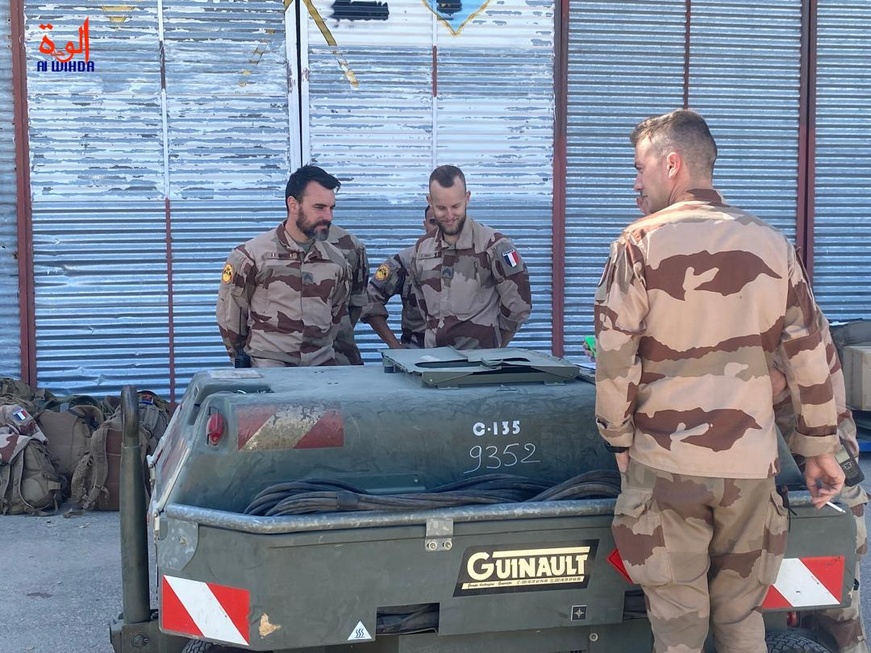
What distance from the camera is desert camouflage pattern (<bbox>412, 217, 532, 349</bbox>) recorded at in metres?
5.23

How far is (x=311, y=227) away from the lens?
490 cm

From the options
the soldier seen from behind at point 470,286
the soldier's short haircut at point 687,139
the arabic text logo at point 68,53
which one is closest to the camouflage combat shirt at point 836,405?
the soldier's short haircut at point 687,139

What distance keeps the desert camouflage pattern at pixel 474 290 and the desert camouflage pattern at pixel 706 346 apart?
98.9 inches

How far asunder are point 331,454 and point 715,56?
5.74 metres

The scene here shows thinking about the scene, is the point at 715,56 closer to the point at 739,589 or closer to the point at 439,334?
the point at 439,334

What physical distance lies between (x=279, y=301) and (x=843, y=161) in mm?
5038

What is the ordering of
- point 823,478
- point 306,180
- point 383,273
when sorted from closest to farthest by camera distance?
1. point 823,478
2. point 306,180
3. point 383,273

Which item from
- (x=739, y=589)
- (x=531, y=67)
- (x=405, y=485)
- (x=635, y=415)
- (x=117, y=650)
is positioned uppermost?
(x=531, y=67)

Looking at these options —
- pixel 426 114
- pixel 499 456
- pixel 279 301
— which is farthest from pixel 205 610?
pixel 426 114

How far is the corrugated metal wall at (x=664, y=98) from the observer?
7.38m

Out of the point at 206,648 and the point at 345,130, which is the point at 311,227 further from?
the point at 206,648

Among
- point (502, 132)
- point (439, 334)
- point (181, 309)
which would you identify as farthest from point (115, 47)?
point (439, 334)

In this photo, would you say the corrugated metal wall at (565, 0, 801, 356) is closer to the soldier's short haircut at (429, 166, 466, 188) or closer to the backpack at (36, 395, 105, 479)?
the soldier's short haircut at (429, 166, 466, 188)

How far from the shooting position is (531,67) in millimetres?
7285
